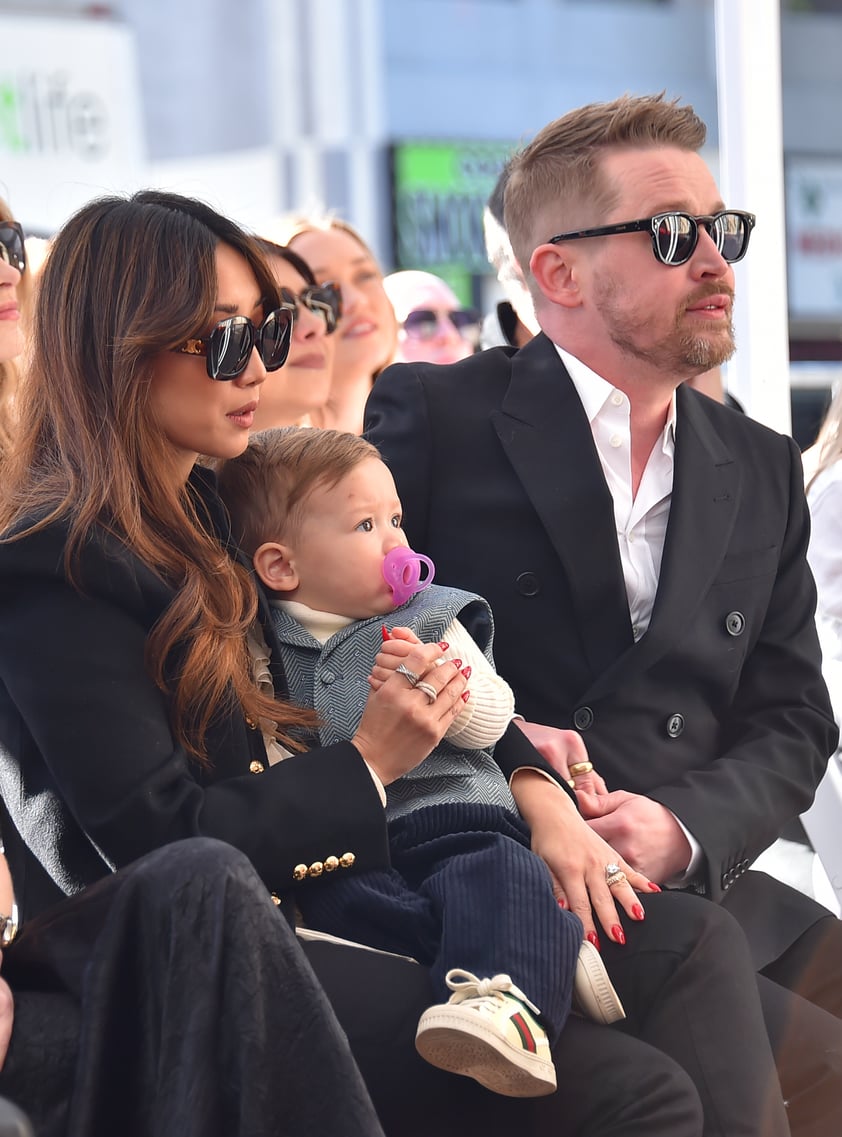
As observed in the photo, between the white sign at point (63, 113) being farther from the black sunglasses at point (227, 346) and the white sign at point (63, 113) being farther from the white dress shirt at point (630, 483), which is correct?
the black sunglasses at point (227, 346)

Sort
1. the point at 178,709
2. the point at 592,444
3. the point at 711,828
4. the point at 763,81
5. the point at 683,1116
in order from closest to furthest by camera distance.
A: 1. the point at 683,1116
2. the point at 178,709
3. the point at 711,828
4. the point at 592,444
5. the point at 763,81

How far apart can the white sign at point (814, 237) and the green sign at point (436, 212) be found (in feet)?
12.9

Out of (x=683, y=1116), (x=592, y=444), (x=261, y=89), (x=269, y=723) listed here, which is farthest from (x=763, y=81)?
(x=261, y=89)

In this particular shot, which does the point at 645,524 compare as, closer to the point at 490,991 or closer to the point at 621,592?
the point at 621,592

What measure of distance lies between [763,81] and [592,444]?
7.39ft

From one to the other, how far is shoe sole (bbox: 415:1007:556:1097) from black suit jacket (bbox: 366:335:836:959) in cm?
86

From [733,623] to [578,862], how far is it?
0.74 m

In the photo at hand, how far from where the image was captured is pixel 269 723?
7.65 feet

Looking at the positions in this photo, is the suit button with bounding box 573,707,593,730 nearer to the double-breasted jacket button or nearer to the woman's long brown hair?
the double-breasted jacket button

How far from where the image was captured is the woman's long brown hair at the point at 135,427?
7.30 ft

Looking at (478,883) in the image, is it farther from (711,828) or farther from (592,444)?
Result: (592,444)

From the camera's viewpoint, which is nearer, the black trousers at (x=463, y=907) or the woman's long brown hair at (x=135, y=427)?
the black trousers at (x=463, y=907)

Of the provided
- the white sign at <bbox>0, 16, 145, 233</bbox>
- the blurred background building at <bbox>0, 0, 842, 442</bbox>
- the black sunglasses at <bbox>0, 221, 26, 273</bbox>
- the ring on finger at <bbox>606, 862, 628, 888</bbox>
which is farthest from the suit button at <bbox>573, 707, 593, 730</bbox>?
the white sign at <bbox>0, 16, 145, 233</bbox>

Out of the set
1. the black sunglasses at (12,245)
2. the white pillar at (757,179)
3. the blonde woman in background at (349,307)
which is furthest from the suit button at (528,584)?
the white pillar at (757,179)
